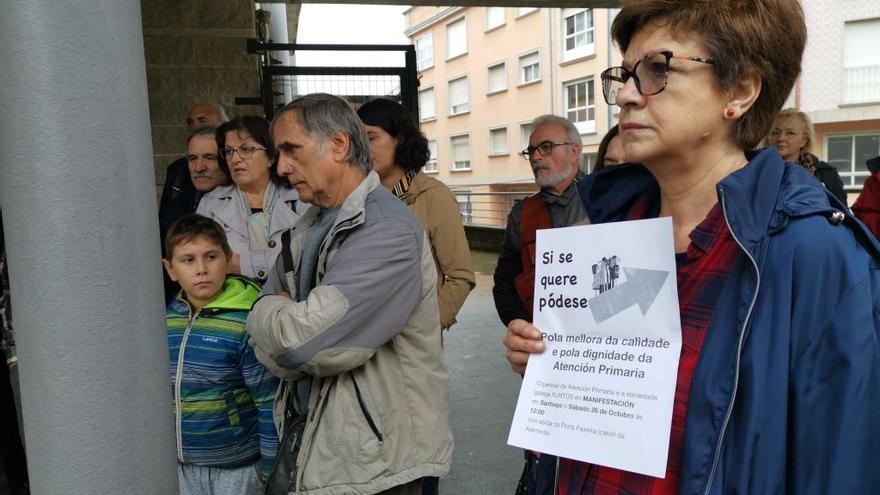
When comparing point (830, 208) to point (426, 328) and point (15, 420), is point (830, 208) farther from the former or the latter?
point (15, 420)

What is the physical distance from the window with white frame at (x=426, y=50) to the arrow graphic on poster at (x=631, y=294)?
125 feet

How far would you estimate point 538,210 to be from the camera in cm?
321

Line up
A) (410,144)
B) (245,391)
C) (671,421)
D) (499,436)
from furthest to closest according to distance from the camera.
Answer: (499,436)
(410,144)
(245,391)
(671,421)

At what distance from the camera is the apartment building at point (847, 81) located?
22328mm

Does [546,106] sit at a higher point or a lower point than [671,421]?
higher

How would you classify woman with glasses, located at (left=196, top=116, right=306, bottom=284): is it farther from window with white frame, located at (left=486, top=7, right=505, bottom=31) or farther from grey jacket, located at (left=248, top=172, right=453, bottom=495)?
window with white frame, located at (left=486, top=7, right=505, bottom=31)

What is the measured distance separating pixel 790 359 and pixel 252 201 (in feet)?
8.44

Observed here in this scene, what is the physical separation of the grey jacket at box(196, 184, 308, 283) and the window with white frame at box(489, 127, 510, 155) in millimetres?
30164

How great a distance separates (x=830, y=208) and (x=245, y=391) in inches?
81.1

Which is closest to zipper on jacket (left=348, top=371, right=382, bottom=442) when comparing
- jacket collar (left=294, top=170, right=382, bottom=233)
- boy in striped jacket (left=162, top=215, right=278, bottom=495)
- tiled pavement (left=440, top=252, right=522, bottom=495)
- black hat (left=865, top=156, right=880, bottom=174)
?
jacket collar (left=294, top=170, right=382, bottom=233)

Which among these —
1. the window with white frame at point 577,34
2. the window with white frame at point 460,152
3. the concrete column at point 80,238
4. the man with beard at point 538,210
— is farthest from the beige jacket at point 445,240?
the window with white frame at point 460,152

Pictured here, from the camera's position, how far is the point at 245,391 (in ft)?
8.04

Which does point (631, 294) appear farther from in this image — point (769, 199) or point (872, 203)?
point (872, 203)

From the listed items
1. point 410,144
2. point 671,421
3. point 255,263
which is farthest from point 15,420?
point 671,421
